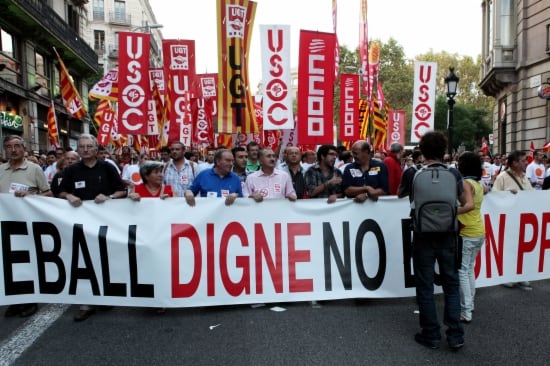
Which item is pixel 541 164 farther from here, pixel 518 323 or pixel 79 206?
pixel 79 206

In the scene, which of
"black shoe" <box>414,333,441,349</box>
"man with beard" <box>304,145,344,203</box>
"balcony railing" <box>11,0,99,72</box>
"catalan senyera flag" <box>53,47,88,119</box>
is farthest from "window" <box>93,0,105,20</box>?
"black shoe" <box>414,333,441,349</box>

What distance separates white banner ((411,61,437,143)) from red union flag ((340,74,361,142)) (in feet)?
4.34

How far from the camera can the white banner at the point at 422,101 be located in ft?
34.1

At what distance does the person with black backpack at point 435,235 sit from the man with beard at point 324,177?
1932 millimetres

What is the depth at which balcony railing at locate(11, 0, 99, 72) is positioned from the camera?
845 inches

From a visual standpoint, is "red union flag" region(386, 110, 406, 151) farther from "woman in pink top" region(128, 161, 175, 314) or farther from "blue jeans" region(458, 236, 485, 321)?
"woman in pink top" region(128, 161, 175, 314)

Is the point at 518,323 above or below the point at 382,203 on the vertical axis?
below

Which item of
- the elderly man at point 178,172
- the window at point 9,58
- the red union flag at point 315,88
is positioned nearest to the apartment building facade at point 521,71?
the red union flag at point 315,88

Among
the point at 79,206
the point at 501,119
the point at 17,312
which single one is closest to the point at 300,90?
the point at 79,206

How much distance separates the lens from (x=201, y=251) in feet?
16.0

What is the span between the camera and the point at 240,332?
419 cm

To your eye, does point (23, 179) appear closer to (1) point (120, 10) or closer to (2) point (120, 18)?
(2) point (120, 18)

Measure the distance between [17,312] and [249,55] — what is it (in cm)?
505

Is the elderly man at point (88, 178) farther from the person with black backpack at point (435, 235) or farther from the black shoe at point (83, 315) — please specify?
the person with black backpack at point (435, 235)
